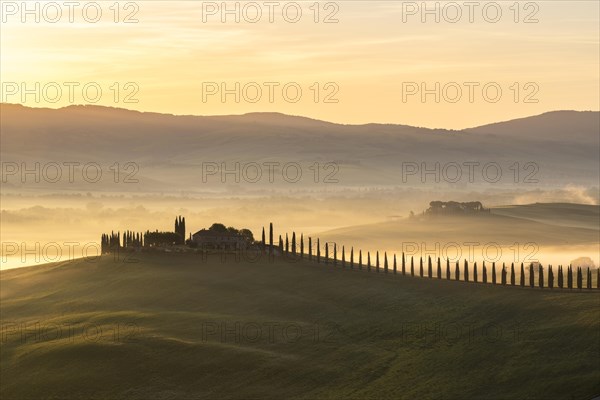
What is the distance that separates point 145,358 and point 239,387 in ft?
40.2

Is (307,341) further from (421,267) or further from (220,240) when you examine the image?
(220,240)

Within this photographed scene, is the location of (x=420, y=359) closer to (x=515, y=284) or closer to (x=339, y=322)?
(x=339, y=322)

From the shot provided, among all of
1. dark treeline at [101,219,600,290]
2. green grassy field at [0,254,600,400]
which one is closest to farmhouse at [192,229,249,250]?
dark treeline at [101,219,600,290]

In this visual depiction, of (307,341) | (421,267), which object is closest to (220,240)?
(421,267)

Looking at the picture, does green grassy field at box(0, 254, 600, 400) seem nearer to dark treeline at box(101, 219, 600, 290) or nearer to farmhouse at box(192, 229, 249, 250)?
dark treeline at box(101, 219, 600, 290)

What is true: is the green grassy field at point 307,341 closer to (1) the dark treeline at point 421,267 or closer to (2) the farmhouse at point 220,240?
(1) the dark treeline at point 421,267

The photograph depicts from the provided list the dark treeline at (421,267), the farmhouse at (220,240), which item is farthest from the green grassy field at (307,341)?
the farmhouse at (220,240)

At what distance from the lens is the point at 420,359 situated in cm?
10662

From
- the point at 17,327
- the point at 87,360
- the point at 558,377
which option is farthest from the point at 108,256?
the point at 558,377

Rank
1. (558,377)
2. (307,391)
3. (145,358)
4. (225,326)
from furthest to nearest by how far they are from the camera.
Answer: (225,326), (145,358), (307,391), (558,377)

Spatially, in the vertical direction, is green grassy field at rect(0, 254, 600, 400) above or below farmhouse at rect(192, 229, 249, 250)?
below

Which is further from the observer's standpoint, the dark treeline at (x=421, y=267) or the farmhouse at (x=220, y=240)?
the farmhouse at (x=220, y=240)

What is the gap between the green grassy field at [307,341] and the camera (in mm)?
101250

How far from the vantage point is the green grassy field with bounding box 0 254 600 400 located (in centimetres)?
10125
